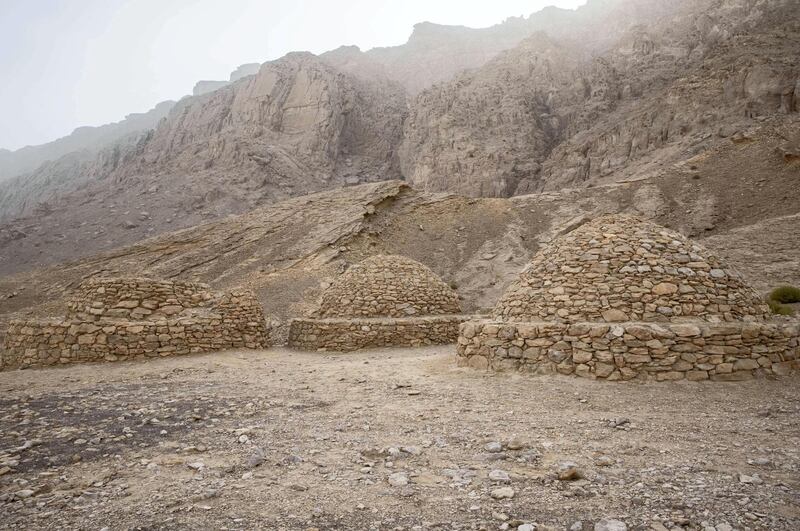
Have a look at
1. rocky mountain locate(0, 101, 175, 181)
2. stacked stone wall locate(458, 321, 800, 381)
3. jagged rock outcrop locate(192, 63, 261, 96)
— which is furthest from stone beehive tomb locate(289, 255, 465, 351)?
jagged rock outcrop locate(192, 63, 261, 96)

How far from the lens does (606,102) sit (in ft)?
176

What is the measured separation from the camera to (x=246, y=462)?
12.9 ft

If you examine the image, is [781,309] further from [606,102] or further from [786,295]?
[606,102]

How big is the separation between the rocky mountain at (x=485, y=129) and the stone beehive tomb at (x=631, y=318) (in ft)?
74.1

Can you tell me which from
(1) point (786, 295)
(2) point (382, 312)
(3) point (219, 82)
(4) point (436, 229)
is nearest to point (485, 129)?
(4) point (436, 229)

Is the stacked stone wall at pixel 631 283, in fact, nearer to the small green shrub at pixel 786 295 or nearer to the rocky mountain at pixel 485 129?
the small green shrub at pixel 786 295

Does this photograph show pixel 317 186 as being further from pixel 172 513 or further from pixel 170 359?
pixel 172 513

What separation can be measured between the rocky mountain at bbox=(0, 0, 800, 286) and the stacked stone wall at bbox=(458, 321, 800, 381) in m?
23.1

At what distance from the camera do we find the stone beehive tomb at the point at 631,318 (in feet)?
21.5

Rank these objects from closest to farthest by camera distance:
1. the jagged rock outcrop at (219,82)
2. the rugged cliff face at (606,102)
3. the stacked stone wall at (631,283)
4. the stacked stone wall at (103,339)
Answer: the stacked stone wall at (631,283), the stacked stone wall at (103,339), the rugged cliff face at (606,102), the jagged rock outcrop at (219,82)

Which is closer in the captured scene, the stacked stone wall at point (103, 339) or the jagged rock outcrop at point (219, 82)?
the stacked stone wall at point (103, 339)

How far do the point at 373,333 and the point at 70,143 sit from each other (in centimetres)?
14137

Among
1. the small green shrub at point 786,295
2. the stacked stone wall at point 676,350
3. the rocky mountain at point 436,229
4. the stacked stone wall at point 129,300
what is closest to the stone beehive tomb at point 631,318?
the stacked stone wall at point 676,350

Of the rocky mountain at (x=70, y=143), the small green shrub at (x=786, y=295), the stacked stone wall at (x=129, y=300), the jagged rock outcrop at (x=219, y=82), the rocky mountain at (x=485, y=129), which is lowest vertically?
the small green shrub at (x=786, y=295)
